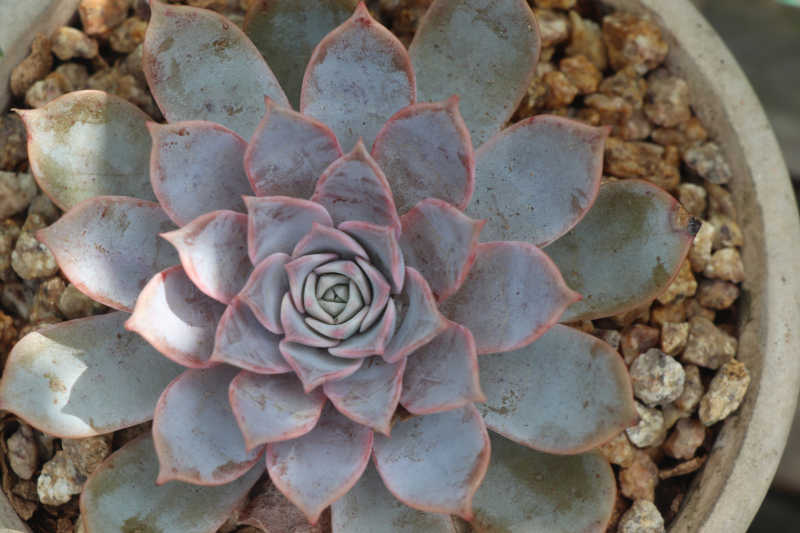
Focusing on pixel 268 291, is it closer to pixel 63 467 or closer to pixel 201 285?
pixel 201 285

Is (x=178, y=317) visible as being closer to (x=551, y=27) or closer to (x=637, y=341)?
(x=637, y=341)

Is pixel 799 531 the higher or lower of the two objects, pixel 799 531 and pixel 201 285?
the lower

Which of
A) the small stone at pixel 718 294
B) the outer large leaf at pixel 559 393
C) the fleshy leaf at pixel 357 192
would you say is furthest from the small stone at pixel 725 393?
the fleshy leaf at pixel 357 192

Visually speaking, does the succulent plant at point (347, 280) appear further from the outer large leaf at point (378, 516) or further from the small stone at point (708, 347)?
the small stone at point (708, 347)

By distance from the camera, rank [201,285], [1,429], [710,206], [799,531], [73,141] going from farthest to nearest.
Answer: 1. [799,531]
2. [710,206]
3. [1,429]
4. [73,141]
5. [201,285]

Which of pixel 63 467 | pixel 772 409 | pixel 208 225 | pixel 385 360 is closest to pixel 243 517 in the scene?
pixel 63 467

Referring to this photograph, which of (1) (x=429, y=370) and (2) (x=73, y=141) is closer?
(1) (x=429, y=370)

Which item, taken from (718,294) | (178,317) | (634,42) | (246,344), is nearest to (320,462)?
(246,344)
